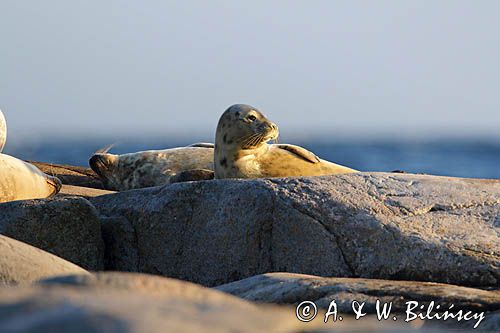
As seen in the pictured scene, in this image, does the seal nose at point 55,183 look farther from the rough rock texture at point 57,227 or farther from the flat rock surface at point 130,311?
the flat rock surface at point 130,311

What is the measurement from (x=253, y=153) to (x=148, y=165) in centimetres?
186

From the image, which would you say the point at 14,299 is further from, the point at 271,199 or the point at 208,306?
the point at 271,199

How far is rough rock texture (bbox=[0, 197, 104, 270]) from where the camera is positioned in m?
5.22

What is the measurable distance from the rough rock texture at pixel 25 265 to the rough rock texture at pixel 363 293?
94 centimetres

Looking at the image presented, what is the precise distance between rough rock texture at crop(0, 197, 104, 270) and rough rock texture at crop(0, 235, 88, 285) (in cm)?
192

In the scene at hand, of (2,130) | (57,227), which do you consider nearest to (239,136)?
(2,130)

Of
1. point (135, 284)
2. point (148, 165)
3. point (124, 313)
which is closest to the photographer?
point (124, 313)

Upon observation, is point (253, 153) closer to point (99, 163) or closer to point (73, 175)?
point (99, 163)

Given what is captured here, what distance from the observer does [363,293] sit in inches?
148

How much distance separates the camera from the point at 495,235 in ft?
15.6

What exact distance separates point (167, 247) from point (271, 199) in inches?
30.1

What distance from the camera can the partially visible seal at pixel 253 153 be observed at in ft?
24.8

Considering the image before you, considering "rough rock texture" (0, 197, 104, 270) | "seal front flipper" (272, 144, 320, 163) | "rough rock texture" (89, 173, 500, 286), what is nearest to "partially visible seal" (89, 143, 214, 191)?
"seal front flipper" (272, 144, 320, 163)

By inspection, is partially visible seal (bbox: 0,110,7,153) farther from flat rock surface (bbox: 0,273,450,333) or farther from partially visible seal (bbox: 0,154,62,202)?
flat rock surface (bbox: 0,273,450,333)
